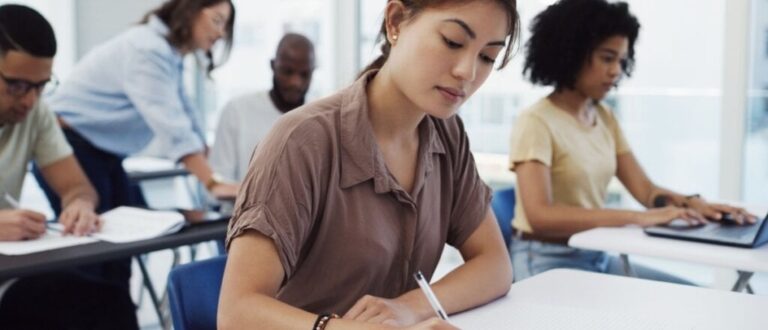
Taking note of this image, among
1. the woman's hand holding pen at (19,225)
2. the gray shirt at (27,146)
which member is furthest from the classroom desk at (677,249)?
the gray shirt at (27,146)

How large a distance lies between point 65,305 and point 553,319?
150 centimetres

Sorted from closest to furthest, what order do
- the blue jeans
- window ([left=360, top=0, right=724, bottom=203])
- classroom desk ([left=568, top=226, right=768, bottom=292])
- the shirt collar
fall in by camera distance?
the shirt collar
classroom desk ([left=568, top=226, right=768, bottom=292])
the blue jeans
window ([left=360, top=0, right=724, bottom=203])

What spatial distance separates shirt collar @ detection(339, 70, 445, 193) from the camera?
4.19 ft

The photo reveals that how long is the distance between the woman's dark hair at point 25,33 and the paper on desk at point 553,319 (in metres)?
1.37

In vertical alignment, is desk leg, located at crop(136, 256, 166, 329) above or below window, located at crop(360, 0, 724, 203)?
below

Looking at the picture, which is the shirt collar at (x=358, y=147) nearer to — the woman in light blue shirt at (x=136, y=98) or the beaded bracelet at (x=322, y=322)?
the beaded bracelet at (x=322, y=322)

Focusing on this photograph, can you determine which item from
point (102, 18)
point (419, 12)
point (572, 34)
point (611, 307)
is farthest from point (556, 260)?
point (102, 18)

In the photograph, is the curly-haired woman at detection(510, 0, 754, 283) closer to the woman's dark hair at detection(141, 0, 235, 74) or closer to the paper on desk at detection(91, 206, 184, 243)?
the paper on desk at detection(91, 206, 184, 243)

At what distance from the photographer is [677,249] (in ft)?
5.90

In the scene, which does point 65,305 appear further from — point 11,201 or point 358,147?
point 358,147

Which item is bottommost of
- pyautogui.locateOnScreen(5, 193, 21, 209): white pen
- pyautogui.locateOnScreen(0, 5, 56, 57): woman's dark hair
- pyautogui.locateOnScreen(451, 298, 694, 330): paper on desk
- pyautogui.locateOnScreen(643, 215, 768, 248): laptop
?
pyautogui.locateOnScreen(643, 215, 768, 248): laptop

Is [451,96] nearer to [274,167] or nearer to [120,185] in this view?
[274,167]

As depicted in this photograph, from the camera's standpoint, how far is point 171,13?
9.39 feet

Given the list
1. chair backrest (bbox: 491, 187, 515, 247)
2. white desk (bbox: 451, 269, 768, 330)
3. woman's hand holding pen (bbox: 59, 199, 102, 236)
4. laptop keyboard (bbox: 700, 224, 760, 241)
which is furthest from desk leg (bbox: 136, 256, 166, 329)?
laptop keyboard (bbox: 700, 224, 760, 241)
